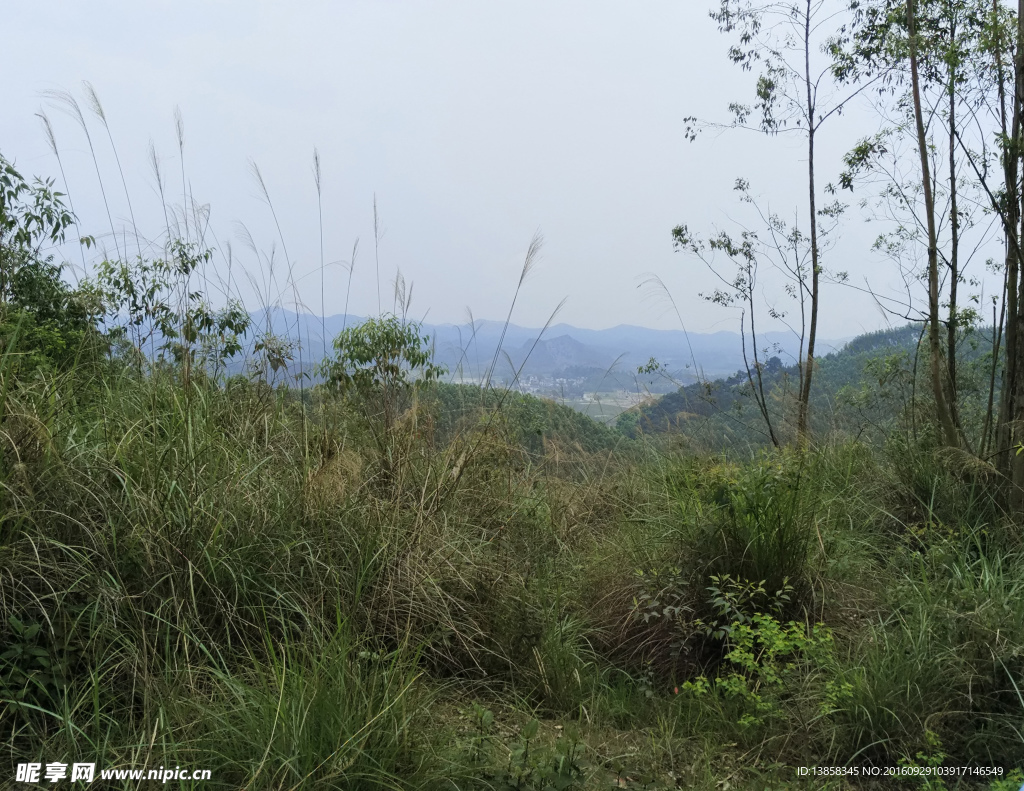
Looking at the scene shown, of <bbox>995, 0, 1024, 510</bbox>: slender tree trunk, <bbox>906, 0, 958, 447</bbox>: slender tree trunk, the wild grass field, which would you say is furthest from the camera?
<bbox>906, 0, 958, 447</bbox>: slender tree trunk

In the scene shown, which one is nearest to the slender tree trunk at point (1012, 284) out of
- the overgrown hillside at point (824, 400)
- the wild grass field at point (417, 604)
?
the wild grass field at point (417, 604)

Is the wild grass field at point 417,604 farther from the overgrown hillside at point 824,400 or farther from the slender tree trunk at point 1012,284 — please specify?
the overgrown hillside at point 824,400

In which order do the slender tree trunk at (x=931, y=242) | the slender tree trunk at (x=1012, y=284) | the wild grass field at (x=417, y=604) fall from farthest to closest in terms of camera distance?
the slender tree trunk at (x=931, y=242) < the slender tree trunk at (x=1012, y=284) < the wild grass field at (x=417, y=604)

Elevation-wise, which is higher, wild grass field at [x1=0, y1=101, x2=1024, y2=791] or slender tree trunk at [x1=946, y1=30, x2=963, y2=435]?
slender tree trunk at [x1=946, y1=30, x2=963, y2=435]

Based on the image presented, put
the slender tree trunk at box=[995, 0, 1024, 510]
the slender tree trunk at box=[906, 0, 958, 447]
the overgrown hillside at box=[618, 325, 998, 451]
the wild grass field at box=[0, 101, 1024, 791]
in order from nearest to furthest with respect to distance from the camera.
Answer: the wild grass field at box=[0, 101, 1024, 791]
the slender tree trunk at box=[995, 0, 1024, 510]
the slender tree trunk at box=[906, 0, 958, 447]
the overgrown hillside at box=[618, 325, 998, 451]

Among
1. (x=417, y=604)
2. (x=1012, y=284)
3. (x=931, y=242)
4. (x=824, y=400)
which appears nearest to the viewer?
(x=417, y=604)

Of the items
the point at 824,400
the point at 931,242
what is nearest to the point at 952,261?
the point at 931,242

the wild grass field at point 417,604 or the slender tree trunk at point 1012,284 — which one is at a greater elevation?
the slender tree trunk at point 1012,284

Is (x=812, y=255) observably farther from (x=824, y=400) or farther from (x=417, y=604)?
(x=417, y=604)

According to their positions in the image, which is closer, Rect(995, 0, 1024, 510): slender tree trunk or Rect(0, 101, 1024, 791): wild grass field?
Rect(0, 101, 1024, 791): wild grass field

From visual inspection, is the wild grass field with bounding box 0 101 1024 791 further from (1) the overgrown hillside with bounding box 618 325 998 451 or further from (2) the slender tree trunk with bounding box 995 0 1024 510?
(1) the overgrown hillside with bounding box 618 325 998 451

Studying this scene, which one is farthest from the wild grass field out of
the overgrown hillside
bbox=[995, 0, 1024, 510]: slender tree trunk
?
the overgrown hillside

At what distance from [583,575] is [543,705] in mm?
1108

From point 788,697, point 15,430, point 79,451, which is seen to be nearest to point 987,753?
point 788,697
